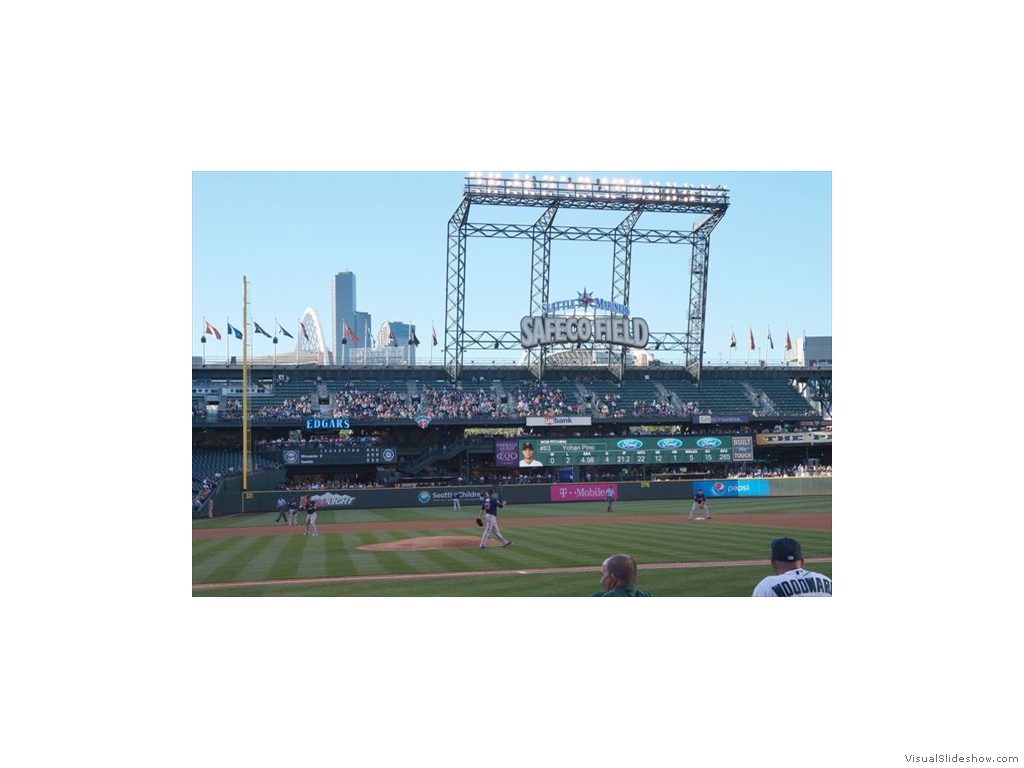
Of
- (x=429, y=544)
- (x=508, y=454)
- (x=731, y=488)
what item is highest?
(x=508, y=454)

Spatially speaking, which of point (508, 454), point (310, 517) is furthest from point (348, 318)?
point (310, 517)

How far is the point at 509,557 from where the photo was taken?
18.4 meters

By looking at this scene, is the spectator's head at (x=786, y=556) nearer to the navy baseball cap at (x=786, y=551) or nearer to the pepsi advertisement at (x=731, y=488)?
the navy baseball cap at (x=786, y=551)

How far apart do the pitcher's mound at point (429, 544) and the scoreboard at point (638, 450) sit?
64.4ft

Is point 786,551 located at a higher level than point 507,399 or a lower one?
lower

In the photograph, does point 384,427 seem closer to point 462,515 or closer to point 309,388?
point 309,388

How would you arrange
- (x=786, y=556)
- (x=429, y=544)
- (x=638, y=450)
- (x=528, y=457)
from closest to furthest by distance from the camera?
(x=786, y=556), (x=429, y=544), (x=528, y=457), (x=638, y=450)

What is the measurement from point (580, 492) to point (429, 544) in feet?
63.2

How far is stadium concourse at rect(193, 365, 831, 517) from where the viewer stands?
42.8 metres

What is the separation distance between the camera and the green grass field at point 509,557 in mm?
14578

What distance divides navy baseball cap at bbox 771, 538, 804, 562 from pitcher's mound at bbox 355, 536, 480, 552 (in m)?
14.1

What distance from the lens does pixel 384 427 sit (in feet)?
152

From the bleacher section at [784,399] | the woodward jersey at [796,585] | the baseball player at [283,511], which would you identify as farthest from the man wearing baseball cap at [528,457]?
the woodward jersey at [796,585]

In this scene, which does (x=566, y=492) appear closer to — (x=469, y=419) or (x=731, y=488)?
(x=731, y=488)
